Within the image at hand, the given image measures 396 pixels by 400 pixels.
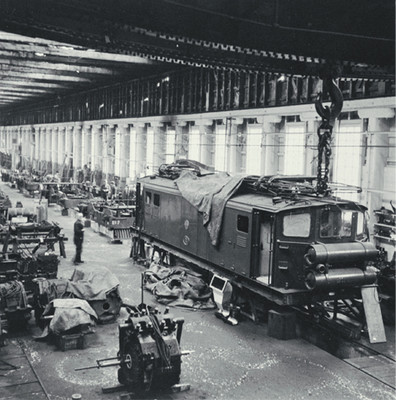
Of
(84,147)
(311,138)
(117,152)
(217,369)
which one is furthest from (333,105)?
(84,147)

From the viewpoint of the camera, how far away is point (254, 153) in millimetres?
19266

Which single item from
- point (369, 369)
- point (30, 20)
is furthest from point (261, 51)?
point (369, 369)

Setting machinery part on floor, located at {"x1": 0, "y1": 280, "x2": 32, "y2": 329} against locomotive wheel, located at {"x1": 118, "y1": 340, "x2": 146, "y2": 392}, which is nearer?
locomotive wheel, located at {"x1": 118, "y1": 340, "x2": 146, "y2": 392}

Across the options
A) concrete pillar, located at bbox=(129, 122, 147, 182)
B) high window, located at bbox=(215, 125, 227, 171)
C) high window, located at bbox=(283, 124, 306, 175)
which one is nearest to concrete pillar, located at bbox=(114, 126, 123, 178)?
concrete pillar, located at bbox=(129, 122, 147, 182)

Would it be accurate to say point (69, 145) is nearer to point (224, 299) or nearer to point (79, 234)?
point (79, 234)

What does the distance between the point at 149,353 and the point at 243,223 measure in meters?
4.25

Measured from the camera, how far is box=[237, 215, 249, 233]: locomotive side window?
10417mm

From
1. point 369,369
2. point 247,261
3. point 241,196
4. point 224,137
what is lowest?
point 369,369

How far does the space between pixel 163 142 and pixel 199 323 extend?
16.0 metres

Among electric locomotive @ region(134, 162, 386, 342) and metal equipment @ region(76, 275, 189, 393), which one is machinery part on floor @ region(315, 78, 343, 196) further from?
metal equipment @ region(76, 275, 189, 393)

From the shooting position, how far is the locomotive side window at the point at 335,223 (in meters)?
9.70

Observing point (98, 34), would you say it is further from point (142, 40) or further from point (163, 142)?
point (163, 142)

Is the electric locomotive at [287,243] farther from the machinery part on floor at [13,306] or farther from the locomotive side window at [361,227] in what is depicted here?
the machinery part on floor at [13,306]

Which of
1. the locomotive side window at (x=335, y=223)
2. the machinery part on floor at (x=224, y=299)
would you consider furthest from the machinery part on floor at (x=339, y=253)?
the machinery part on floor at (x=224, y=299)
